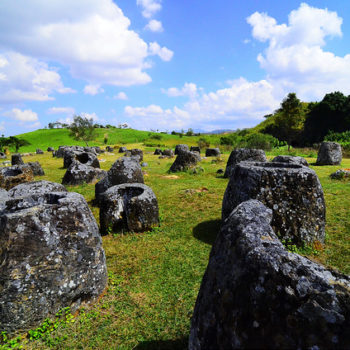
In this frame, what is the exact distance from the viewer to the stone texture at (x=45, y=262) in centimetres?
422

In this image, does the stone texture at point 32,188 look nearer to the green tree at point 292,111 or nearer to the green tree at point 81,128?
the green tree at point 292,111

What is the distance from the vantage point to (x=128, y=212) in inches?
329

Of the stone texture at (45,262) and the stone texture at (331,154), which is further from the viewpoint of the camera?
the stone texture at (331,154)

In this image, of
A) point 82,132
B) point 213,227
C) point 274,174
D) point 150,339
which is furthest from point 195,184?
point 82,132

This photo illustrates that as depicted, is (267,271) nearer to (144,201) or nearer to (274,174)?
(274,174)

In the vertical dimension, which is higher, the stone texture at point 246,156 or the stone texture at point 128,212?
the stone texture at point 246,156

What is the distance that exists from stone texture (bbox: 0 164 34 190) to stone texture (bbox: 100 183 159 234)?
995cm

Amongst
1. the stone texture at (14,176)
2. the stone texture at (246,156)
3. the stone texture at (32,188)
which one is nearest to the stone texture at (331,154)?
the stone texture at (246,156)

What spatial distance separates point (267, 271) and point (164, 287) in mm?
4010

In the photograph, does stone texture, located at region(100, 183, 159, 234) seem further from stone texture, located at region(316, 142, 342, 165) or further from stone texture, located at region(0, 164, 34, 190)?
stone texture, located at region(316, 142, 342, 165)

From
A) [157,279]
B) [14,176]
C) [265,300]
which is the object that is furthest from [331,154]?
[14,176]

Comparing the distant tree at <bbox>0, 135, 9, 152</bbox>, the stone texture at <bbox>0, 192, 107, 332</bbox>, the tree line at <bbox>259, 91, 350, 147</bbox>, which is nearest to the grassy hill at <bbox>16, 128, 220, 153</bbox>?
the distant tree at <bbox>0, 135, 9, 152</bbox>

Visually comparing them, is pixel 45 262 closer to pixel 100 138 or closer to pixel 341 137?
pixel 341 137

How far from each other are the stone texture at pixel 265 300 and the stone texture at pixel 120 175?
34.3 ft
